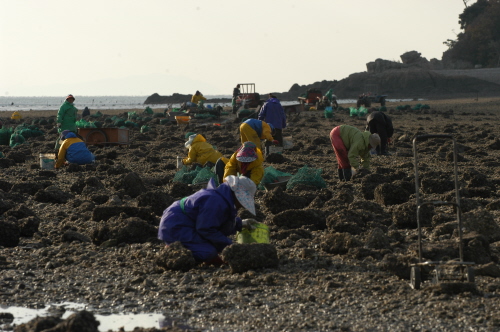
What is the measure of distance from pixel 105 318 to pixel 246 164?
4657 mm

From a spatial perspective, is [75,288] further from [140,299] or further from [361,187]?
[361,187]

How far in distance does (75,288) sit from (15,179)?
26.9ft

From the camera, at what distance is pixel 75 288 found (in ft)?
21.8

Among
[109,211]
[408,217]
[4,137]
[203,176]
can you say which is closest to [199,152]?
[203,176]

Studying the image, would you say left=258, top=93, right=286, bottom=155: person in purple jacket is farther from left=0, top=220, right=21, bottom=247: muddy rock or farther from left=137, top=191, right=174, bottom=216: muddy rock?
left=0, top=220, right=21, bottom=247: muddy rock

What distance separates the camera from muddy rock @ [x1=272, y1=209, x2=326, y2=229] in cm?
884

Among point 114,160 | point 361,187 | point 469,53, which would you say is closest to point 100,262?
point 361,187

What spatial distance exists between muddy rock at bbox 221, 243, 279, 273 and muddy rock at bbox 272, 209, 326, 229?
184 centimetres

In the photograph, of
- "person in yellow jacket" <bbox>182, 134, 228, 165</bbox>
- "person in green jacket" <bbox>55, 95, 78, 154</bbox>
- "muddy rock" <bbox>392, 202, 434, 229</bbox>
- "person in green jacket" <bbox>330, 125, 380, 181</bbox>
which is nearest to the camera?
"muddy rock" <bbox>392, 202, 434, 229</bbox>

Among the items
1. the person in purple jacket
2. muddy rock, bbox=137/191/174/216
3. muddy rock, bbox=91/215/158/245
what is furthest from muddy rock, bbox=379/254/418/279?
the person in purple jacket

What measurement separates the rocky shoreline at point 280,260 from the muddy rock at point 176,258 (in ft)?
0.04

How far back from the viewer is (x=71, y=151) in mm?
15578

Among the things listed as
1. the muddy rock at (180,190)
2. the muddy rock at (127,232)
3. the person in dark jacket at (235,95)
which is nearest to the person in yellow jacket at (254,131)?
the muddy rock at (180,190)

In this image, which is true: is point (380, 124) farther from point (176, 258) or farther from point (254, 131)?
A: point (176, 258)
